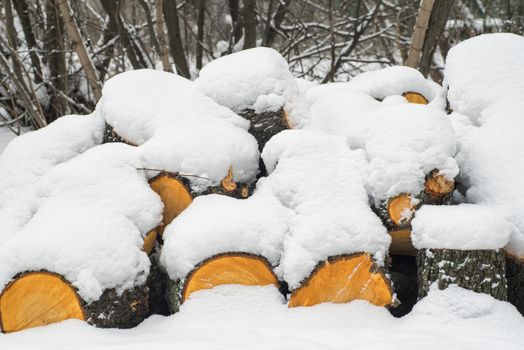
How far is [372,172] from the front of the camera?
2484mm

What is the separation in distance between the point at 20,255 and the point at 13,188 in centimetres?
76

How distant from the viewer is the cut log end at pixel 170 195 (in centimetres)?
262

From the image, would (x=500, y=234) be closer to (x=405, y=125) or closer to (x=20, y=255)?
(x=405, y=125)

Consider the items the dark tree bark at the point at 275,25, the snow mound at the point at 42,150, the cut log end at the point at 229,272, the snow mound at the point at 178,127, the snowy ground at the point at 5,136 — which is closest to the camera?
the cut log end at the point at 229,272

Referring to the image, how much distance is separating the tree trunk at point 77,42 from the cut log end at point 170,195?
2.53 m

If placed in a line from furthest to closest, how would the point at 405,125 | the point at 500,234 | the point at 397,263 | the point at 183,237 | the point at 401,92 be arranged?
1. the point at 401,92
2. the point at 397,263
3. the point at 405,125
4. the point at 183,237
5. the point at 500,234

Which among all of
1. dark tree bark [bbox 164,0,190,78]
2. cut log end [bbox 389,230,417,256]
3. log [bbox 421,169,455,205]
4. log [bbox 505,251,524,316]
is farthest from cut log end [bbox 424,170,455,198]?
dark tree bark [bbox 164,0,190,78]

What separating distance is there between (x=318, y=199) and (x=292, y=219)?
158 mm

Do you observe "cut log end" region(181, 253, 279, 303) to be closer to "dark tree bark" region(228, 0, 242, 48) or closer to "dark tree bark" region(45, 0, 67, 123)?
"dark tree bark" region(45, 0, 67, 123)

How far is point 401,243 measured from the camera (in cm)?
255

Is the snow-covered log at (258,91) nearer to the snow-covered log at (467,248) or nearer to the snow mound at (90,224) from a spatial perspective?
the snow mound at (90,224)

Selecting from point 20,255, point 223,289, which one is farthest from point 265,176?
point 20,255

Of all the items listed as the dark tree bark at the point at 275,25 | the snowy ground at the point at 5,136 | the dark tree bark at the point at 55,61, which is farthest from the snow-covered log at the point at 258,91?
the dark tree bark at the point at 275,25

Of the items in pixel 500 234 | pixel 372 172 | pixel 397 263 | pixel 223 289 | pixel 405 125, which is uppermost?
pixel 405 125
